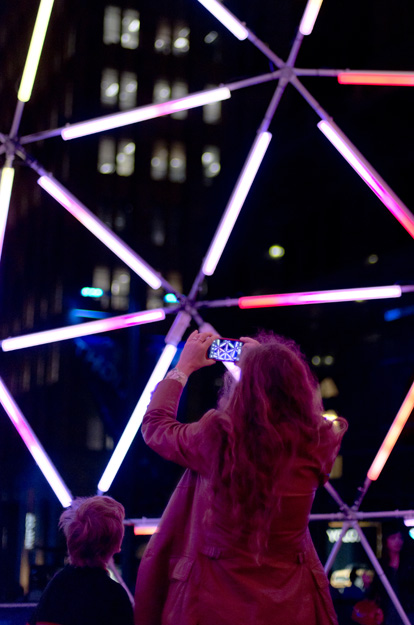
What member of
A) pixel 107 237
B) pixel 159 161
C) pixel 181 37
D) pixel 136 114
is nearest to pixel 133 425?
pixel 107 237

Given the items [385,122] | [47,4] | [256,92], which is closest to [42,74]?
[256,92]

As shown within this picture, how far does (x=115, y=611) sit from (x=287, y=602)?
3.14 ft

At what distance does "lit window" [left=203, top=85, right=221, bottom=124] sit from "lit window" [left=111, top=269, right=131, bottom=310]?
3370 millimetres

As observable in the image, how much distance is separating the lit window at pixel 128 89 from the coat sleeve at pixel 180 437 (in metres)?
8.67

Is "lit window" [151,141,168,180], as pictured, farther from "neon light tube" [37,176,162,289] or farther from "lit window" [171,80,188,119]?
"neon light tube" [37,176,162,289]

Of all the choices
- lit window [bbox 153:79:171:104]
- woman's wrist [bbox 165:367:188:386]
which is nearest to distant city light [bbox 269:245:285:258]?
lit window [bbox 153:79:171:104]

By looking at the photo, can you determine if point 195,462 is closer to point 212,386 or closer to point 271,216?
point 212,386

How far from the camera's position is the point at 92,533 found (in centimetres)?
262

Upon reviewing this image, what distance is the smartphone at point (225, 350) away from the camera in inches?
108

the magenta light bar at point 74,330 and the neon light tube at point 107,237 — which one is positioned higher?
the neon light tube at point 107,237

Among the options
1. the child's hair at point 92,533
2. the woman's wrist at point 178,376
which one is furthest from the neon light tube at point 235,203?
the woman's wrist at point 178,376

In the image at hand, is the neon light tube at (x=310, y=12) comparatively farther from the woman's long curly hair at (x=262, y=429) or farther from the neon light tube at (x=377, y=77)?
the woman's long curly hair at (x=262, y=429)

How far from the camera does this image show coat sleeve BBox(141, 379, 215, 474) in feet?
6.09

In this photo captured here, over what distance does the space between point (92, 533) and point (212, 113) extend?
7.30 metres
